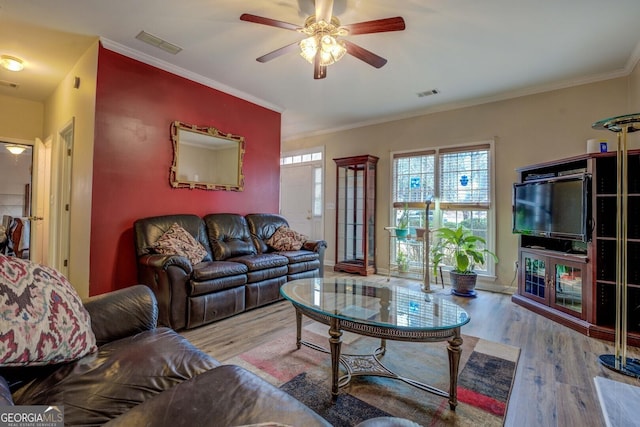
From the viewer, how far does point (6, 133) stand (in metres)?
4.41

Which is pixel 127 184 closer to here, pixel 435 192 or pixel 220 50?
pixel 220 50

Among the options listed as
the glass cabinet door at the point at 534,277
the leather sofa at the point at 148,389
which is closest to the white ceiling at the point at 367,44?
the glass cabinet door at the point at 534,277

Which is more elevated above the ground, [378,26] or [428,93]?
[428,93]

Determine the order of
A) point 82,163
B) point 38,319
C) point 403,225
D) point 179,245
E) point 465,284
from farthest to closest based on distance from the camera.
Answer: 1. point 403,225
2. point 465,284
3. point 82,163
4. point 179,245
5. point 38,319

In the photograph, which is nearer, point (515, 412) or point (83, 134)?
point (515, 412)

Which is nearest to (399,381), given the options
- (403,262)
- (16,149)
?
(403,262)

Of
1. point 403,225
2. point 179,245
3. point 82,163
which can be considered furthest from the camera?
point 403,225

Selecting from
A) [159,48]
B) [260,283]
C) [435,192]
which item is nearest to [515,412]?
[260,283]

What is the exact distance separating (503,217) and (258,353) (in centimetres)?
366

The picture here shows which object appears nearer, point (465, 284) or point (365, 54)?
point (365, 54)

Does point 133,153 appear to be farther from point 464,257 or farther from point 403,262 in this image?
point 464,257

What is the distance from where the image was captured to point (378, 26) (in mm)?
2141

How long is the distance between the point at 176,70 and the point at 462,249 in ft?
14.0

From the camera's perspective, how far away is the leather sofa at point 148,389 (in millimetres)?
883
